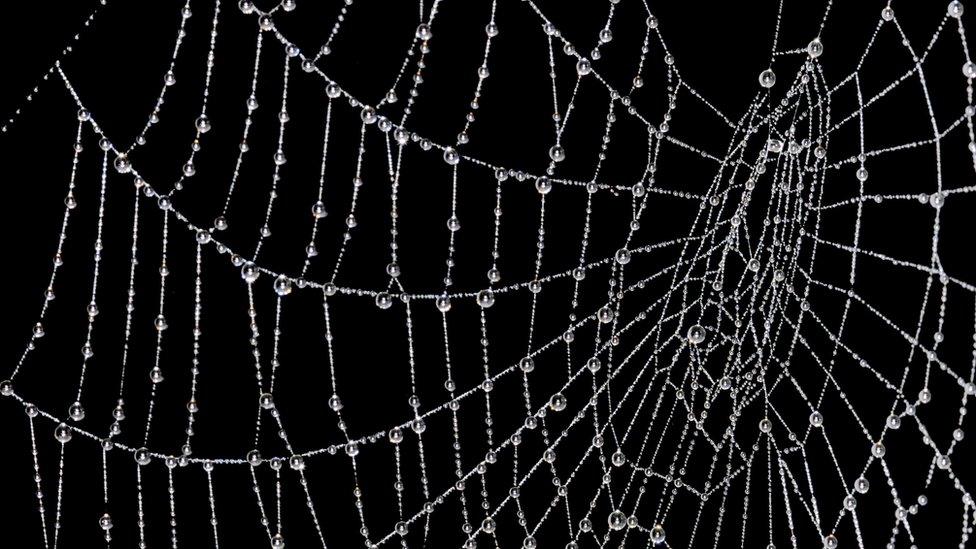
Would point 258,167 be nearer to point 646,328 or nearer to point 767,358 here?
point 646,328

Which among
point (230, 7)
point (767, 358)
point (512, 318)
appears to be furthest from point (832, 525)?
point (230, 7)

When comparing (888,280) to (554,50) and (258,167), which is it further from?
(258,167)

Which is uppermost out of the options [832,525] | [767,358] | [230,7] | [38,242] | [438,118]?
[230,7]

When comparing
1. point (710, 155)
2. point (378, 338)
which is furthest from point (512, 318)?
point (710, 155)

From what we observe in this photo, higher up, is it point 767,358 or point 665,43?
point 665,43

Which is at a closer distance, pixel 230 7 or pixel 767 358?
pixel 230 7

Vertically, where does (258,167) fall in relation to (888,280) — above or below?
above
